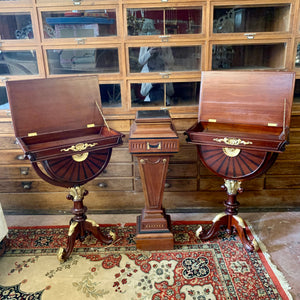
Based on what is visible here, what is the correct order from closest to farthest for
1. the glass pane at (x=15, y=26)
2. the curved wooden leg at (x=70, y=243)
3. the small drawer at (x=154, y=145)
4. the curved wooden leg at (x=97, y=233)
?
the small drawer at (x=154, y=145)
the curved wooden leg at (x=70, y=243)
the curved wooden leg at (x=97, y=233)
the glass pane at (x=15, y=26)

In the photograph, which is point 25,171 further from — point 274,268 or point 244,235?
point 274,268

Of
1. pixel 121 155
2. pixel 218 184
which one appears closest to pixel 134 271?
pixel 121 155

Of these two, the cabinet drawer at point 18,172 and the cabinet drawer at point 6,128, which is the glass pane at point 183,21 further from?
the cabinet drawer at point 18,172

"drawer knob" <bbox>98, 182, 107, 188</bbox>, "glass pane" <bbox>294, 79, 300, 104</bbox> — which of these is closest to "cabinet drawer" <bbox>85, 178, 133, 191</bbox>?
"drawer knob" <bbox>98, 182, 107, 188</bbox>

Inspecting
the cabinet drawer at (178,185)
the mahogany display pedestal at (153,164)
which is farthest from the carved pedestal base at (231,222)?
the cabinet drawer at (178,185)

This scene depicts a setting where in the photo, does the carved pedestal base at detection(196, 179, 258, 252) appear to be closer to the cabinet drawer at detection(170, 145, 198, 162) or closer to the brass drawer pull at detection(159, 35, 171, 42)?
the cabinet drawer at detection(170, 145, 198, 162)

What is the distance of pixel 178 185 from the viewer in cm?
260

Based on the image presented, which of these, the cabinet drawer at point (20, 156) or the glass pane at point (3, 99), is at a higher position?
the glass pane at point (3, 99)

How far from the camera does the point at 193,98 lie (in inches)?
96.5

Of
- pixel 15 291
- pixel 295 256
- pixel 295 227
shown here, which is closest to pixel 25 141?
pixel 15 291

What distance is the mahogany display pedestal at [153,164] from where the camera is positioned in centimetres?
189

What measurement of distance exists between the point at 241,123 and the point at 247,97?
17 cm

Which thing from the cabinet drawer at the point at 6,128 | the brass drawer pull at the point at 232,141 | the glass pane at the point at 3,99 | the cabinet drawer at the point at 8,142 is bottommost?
the cabinet drawer at the point at 8,142

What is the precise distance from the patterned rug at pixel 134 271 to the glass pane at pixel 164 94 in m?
1.04
